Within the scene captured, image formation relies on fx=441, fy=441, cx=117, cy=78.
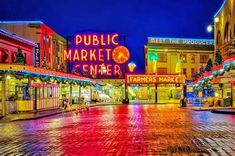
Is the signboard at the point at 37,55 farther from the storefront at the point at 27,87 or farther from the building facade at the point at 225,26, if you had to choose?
the building facade at the point at 225,26

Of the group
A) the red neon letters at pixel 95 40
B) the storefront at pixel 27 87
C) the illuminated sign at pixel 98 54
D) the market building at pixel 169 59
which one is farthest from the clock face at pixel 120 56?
the storefront at pixel 27 87

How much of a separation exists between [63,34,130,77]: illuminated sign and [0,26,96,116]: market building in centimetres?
2149

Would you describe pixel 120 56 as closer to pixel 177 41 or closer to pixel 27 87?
pixel 177 41

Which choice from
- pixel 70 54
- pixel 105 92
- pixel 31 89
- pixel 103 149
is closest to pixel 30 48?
pixel 31 89

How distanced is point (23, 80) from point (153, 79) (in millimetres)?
36503

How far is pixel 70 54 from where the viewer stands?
72250 mm

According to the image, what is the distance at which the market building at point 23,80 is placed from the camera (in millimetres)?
30036

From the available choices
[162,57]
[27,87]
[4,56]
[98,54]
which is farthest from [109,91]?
[27,87]

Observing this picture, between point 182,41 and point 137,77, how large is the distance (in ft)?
81.3

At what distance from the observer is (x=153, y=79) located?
72.1 metres

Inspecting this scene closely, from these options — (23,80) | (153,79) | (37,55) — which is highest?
(37,55)

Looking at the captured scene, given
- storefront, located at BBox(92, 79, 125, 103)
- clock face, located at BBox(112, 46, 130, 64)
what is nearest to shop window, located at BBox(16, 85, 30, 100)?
storefront, located at BBox(92, 79, 125, 103)

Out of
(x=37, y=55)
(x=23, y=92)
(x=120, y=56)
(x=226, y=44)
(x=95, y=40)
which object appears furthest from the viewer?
(x=95, y=40)

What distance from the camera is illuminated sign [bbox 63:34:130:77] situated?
237 feet
